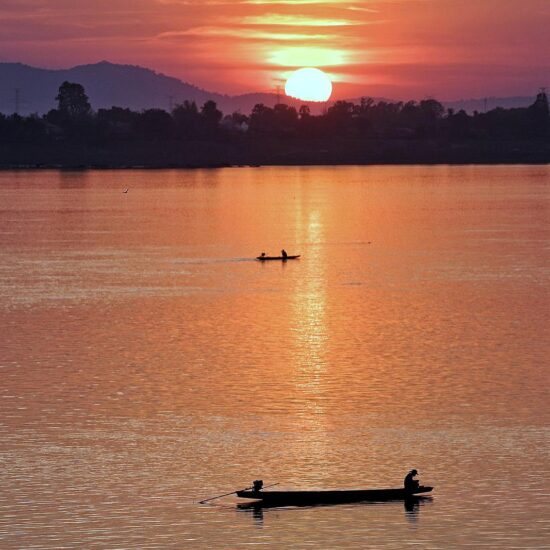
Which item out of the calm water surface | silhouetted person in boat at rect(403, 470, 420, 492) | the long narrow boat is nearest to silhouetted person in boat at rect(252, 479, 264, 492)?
the long narrow boat

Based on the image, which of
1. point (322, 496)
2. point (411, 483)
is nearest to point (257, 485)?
point (322, 496)

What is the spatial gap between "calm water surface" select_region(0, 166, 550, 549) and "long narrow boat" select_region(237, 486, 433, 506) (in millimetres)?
398

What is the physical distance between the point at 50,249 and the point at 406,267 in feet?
118

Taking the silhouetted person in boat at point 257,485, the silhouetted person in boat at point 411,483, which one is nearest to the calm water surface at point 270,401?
the silhouetted person in boat at point 411,483

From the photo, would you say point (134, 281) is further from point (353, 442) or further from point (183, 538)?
point (183, 538)

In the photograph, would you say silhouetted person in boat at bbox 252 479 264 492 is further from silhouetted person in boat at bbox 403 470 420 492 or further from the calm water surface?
silhouetted person in boat at bbox 403 470 420 492

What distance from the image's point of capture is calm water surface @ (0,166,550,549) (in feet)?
119

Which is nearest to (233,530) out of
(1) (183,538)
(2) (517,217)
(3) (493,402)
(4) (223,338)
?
(1) (183,538)

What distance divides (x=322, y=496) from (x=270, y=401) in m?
12.8

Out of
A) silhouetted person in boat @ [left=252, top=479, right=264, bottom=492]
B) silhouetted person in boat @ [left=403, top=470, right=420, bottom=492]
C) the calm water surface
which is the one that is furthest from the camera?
silhouetted person in boat @ [left=403, top=470, right=420, bottom=492]

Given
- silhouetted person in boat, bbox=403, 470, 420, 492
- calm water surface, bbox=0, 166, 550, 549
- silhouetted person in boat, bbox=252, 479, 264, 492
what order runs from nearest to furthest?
calm water surface, bbox=0, 166, 550, 549 → silhouetted person in boat, bbox=252, 479, 264, 492 → silhouetted person in boat, bbox=403, 470, 420, 492

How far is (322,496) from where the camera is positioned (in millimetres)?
37312

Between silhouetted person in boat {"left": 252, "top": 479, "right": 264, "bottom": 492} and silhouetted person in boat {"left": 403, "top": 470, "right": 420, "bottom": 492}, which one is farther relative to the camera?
silhouetted person in boat {"left": 403, "top": 470, "right": 420, "bottom": 492}

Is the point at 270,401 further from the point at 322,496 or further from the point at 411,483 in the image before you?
the point at 411,483
